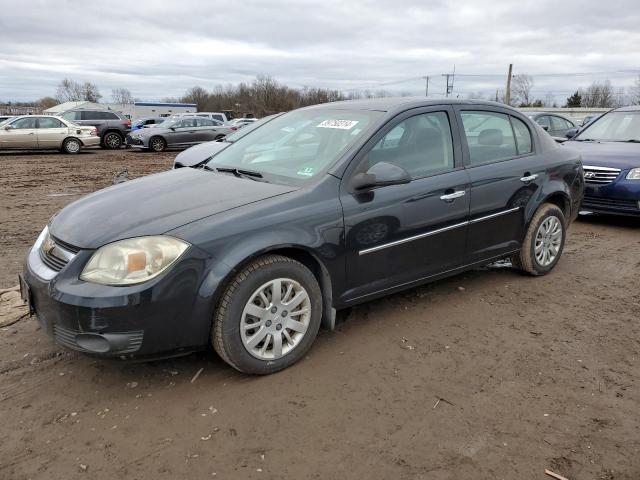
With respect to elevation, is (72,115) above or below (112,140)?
above

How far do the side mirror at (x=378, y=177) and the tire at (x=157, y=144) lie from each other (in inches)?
731

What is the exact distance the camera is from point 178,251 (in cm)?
280

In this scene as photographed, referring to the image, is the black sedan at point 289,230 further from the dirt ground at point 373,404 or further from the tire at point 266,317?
the dirt ground at point 373,404

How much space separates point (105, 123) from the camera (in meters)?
22.2

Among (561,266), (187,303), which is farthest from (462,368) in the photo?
(561,266)

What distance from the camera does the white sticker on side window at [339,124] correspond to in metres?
3.80

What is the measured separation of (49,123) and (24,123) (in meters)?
0.79

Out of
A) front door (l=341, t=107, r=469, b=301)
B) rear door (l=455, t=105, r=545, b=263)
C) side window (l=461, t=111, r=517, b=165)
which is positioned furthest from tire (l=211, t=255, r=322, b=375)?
side window (l=461, t=111, r=517, b=165)

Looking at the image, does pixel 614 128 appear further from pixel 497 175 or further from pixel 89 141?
pixel 89 141

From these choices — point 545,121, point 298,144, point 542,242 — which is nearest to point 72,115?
point 545,121

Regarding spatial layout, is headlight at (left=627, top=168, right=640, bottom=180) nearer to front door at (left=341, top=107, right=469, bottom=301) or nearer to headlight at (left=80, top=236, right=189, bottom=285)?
front door at (left=341, top=107, right=469, bottom=301)

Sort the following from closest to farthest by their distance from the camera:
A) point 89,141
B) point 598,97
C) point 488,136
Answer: point 488,136 → point 89,141 → point 598,97

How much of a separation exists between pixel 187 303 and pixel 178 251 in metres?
0.28

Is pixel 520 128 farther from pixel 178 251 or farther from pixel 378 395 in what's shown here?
pixel 178 251
